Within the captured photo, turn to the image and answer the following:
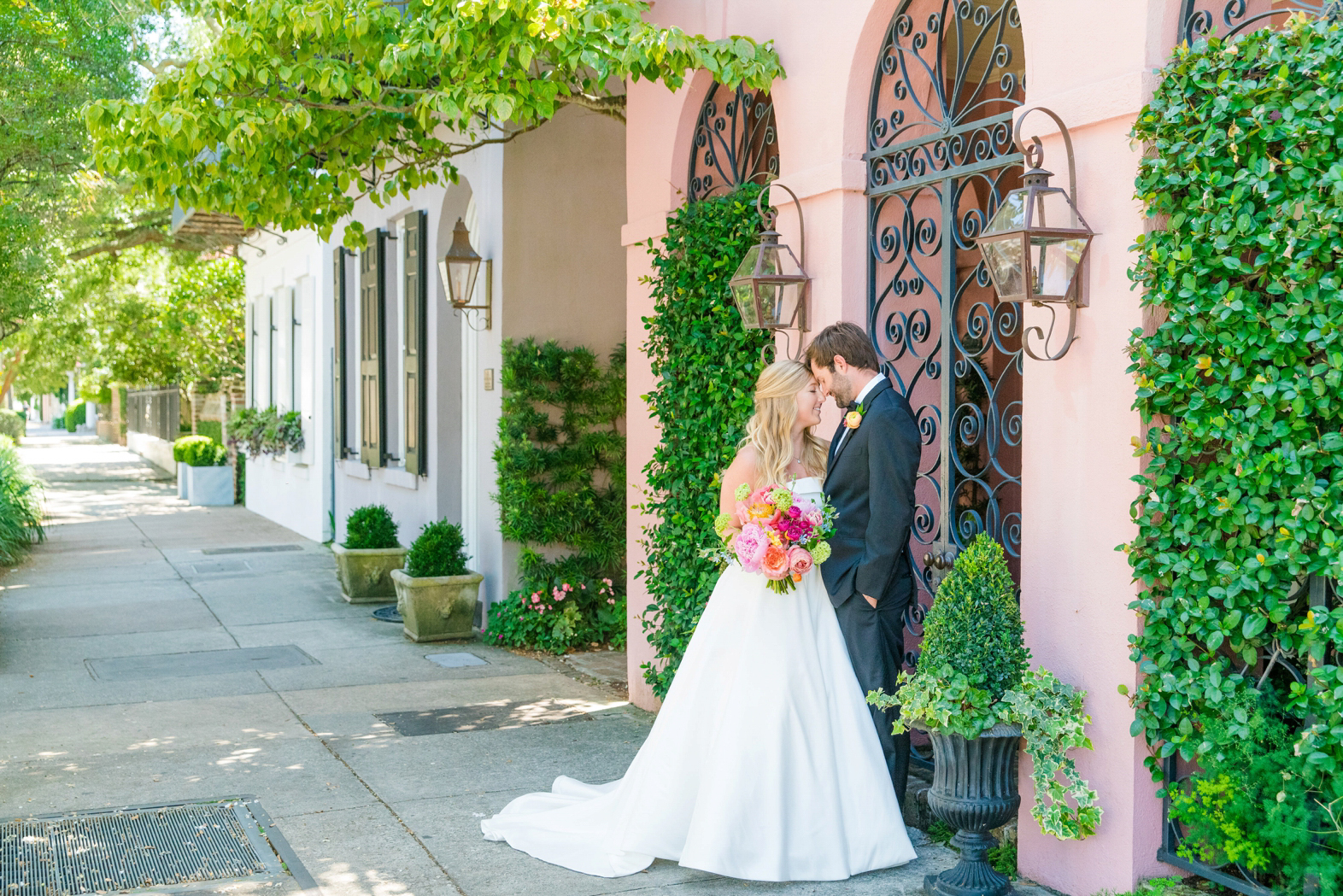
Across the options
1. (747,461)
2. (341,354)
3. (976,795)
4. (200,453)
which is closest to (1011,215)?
(747,461)

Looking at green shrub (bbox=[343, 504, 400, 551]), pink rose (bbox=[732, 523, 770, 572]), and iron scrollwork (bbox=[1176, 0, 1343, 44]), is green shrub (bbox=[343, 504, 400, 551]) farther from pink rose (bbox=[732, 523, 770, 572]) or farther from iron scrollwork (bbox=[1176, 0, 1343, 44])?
iron scrollwork (bbox=[1176, 0, 1343, 44])

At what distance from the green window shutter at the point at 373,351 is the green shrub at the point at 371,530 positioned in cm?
128

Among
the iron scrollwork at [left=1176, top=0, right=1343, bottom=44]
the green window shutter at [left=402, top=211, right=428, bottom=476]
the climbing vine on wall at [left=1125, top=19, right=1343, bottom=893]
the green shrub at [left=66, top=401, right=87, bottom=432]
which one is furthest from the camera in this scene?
the green shrub at [left=66, top=401, right=87, bottom=432]

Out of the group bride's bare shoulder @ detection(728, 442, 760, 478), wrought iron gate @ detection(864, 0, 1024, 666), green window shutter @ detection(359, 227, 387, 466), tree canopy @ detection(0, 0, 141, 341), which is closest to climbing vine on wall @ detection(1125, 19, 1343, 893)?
wrought iron gate @ detection(864, 0, 1024, 666)

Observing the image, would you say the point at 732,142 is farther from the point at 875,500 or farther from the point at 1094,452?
the point at 1094,452

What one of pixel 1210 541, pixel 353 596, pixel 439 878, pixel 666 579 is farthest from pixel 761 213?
pixel 353 596

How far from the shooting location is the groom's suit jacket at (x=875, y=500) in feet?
13.5

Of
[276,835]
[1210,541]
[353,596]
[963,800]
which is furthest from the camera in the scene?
[353,596]

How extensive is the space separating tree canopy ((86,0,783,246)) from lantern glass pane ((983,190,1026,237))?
5.82 feet

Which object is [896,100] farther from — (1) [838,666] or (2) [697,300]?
(1) [838,666]

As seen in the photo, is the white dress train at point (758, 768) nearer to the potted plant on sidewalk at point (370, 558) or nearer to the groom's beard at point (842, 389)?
the groom's beard at point (842, 389)

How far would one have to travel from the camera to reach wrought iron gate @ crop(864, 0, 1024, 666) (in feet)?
14.6

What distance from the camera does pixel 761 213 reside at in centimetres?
553

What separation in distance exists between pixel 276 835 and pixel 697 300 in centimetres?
306
